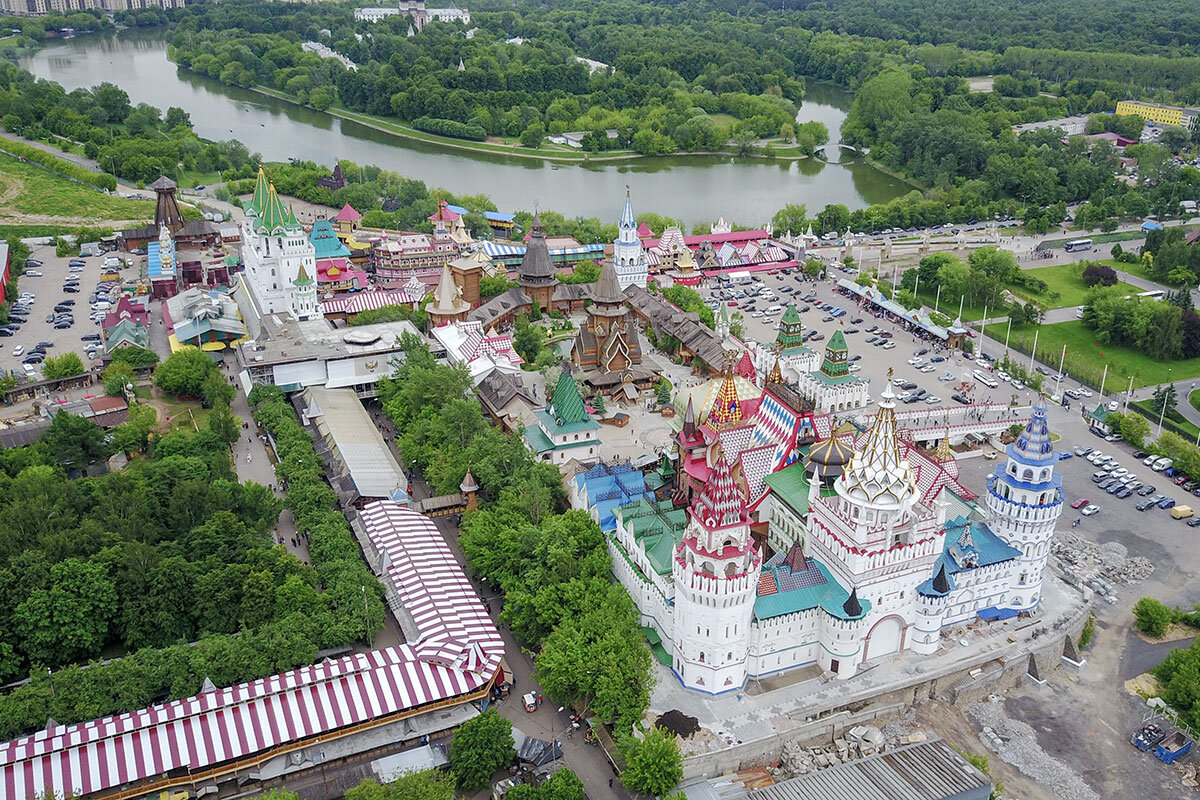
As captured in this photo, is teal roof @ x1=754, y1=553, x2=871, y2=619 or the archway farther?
the archway

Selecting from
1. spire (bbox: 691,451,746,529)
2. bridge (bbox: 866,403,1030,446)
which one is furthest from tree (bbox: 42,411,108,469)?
bridge (bbox: 866,403,1030,446)

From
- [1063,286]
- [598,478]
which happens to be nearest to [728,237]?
[1063,286]

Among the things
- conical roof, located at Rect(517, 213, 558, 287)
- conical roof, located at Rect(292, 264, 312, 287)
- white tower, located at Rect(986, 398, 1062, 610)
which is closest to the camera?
white tower, located at Rect(986, 398, 1062, 610)

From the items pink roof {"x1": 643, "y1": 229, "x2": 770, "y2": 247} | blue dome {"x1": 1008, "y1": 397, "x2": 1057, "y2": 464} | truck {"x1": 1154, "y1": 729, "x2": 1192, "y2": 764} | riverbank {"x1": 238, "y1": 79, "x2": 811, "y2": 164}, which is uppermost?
blue dome {"x1": 1008, "y1": 397, "x2": 1057, "y2": 464}

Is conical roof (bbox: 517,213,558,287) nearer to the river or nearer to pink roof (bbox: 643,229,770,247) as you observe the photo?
pink roof (bbox: 643,229,770,247)

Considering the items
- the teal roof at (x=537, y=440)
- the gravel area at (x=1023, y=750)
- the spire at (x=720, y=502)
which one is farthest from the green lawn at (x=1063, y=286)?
the spire at (x=720, y=502)

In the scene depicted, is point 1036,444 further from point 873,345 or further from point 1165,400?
point 873,345
